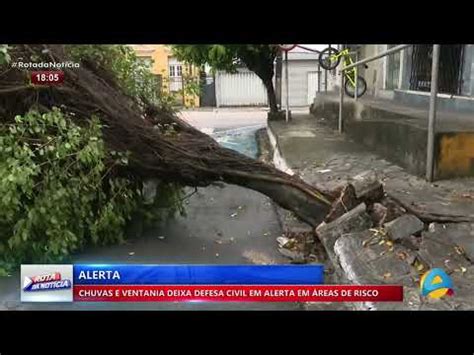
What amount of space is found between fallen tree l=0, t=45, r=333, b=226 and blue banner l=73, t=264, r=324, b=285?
773 millimetres

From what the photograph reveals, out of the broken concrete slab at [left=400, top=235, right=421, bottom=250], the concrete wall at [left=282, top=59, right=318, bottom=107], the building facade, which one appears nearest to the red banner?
the broken concrete slab at [left=400, top=235, right=421, bottom=250]

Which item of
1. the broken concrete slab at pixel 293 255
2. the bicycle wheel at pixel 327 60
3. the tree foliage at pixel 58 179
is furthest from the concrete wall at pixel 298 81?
the broken concrete slab at pixel 293 255

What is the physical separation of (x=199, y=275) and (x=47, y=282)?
577mm

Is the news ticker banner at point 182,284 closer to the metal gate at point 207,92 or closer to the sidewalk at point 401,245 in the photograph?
the sidewalk at point 401,245

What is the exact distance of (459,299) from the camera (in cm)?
173

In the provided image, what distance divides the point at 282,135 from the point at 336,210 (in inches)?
43.0

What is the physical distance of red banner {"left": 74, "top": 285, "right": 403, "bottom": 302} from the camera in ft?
6.08

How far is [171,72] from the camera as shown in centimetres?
247

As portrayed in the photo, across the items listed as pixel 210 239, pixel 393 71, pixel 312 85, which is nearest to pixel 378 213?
pixel 210 239

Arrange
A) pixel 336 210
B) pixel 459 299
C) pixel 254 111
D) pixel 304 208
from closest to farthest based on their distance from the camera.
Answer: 1. pixel 459 299
2. pixel 336 210
3. pixel 304 208
4. pixel 254 111

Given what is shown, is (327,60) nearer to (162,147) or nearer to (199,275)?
(162,147)

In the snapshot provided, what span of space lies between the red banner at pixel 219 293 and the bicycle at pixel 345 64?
1.03 metres
